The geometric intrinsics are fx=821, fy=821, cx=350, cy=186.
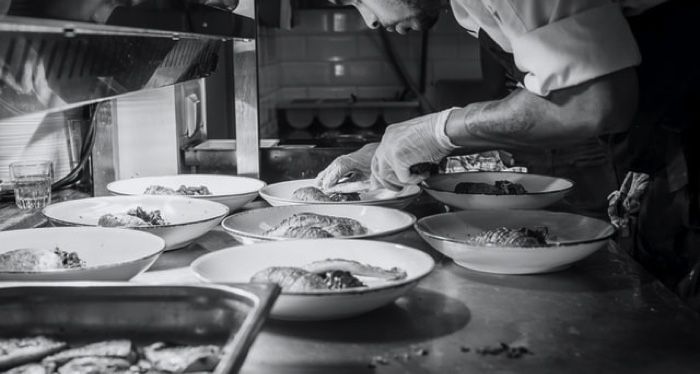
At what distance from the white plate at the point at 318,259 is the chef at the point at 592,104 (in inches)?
21.7

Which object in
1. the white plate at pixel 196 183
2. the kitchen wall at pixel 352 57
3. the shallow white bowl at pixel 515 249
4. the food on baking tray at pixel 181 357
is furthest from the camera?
the kitchen wall at pixel 352 57

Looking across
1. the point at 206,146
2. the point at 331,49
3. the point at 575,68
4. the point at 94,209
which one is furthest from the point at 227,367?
the point at 331,49

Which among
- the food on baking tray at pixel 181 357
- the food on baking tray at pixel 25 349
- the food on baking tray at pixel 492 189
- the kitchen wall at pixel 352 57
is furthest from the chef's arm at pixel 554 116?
the kitchen wall at pixel 352 57

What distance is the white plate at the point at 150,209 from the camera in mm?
2146

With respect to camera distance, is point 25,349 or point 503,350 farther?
point 503,350

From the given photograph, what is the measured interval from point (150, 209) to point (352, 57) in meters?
4.32

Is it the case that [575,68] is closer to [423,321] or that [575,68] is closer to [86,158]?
[423,321]

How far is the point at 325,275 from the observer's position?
1607 millimetres

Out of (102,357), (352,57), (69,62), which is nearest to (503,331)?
(102,357)

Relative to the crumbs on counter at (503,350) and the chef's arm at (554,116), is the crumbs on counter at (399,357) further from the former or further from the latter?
the chef's arm at (554,116)

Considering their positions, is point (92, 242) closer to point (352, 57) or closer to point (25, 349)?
point (25, 349)

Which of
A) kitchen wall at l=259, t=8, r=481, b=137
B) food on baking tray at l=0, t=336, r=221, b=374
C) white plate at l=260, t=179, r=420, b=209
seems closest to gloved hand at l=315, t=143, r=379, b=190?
white plate at l=260, t=179, r=420, b=209

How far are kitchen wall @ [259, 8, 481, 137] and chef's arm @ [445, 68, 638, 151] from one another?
4.30 m

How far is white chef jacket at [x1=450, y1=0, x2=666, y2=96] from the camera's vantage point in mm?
1925
